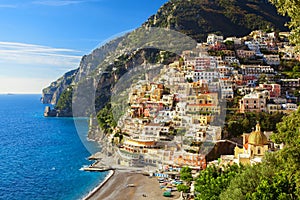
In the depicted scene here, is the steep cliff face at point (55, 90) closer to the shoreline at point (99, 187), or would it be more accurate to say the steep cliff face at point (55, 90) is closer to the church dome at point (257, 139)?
the shoreline at point (99, 187)

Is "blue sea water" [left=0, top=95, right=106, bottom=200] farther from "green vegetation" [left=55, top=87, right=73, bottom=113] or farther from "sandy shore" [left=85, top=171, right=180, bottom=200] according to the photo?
"green vegetation" [left=55, top=87, right=73, bottom=113]

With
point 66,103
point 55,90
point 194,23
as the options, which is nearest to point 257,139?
point 194,23

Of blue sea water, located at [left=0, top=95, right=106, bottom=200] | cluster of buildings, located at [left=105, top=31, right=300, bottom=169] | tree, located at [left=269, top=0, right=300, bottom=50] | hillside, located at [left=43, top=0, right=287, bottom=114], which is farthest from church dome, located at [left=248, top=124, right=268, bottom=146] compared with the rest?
hillside, located at [left=43, top=0, right=287, bottom=114]

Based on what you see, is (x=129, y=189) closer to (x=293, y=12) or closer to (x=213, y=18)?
(x=293, y=12)

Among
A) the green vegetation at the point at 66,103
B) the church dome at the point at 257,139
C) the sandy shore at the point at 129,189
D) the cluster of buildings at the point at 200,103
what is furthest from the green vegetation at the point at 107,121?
the green vegetation at the point at 66,103

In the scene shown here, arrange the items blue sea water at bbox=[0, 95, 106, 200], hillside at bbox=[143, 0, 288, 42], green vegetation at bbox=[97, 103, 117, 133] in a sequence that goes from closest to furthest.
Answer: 1. blue sea water at bbox=[0, 95, 106, 200]
2. green vegetation at bbox=[97, 103, 117, 133]
3. hillside at bbox=[143, 0, 288, 42]
